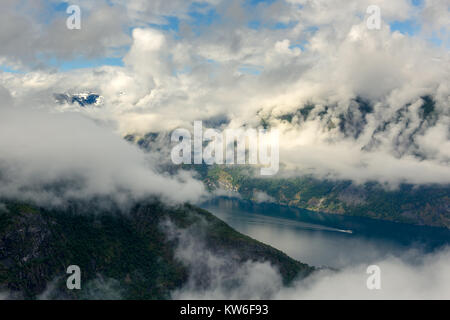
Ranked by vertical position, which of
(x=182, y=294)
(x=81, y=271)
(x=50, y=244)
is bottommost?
(x=182, y=294)

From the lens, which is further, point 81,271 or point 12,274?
point 81,271

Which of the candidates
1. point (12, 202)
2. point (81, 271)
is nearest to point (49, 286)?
point (81, 271)

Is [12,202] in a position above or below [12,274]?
above
